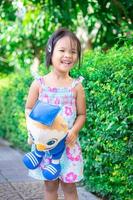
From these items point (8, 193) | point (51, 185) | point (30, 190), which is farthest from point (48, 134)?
point (30, 190)

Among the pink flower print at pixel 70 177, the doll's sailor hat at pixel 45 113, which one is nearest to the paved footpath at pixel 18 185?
the pink flower print at pixel 70 177

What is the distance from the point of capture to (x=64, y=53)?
361 centimetres

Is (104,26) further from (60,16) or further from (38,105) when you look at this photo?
(38,105)

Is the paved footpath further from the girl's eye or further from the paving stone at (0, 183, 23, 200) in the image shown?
the girl's eye

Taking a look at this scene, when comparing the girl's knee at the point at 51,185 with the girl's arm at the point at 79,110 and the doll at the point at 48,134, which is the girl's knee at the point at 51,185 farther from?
the girl's arm at the point at 79,110

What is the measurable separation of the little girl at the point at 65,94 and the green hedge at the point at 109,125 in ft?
1.80

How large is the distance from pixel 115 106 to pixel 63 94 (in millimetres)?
904

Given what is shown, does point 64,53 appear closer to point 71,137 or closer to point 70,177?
point 71,137

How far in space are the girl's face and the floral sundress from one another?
0.54ft

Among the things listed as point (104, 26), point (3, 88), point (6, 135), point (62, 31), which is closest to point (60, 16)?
point (104, 26)

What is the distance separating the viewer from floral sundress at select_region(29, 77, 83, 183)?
143 inches

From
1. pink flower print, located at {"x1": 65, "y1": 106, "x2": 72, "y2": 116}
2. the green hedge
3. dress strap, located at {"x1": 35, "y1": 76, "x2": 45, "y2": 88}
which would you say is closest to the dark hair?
dress strap, located at {"x1": 35, "y1": 76, "x2": 45, "y2": 88}

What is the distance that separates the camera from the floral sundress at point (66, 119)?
3.62m

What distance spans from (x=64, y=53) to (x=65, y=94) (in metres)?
0.31
